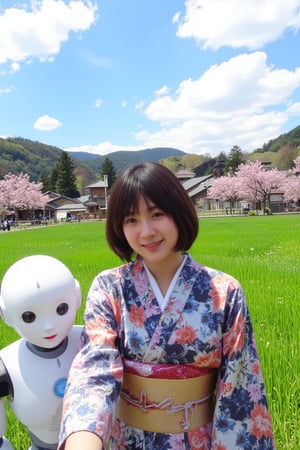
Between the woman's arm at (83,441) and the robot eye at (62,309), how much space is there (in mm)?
Result: 387

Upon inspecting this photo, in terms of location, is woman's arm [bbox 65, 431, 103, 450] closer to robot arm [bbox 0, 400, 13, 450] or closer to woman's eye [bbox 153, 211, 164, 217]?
robot arm [bbox 0, 400, 13, 450]

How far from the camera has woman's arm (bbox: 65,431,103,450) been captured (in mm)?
1081

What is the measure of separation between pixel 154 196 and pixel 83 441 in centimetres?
81

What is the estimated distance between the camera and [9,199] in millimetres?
Result: 49781

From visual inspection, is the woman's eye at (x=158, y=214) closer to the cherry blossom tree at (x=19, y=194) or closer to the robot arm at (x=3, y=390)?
the robot arm at (x=3, y=390)

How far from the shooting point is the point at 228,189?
50781mm

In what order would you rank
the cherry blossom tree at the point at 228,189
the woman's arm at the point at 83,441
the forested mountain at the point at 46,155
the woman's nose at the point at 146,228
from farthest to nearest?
the forested mountain at the point at 46,155 < the cherry blossom tree at the point at 228,189 < the woman's nose at the point at 146,228 < the woman's arm at the point at 83,441

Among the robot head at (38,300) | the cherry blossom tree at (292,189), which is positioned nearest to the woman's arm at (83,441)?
the robot head at (38,300)

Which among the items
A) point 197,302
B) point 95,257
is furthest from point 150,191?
point 95,257

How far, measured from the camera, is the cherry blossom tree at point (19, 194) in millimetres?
49406

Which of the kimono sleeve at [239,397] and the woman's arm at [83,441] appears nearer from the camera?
the woman's arm at [83,441]

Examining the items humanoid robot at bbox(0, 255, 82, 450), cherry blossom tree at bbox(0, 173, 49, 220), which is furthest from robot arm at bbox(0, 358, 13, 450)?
cherry blossom tree at bbox(0, 173, 49, 220)

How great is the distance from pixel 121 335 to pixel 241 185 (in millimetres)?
47411

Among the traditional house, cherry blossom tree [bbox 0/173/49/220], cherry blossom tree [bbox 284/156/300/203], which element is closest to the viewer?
cherry blossom tree [bbox 284/156/300/203]
